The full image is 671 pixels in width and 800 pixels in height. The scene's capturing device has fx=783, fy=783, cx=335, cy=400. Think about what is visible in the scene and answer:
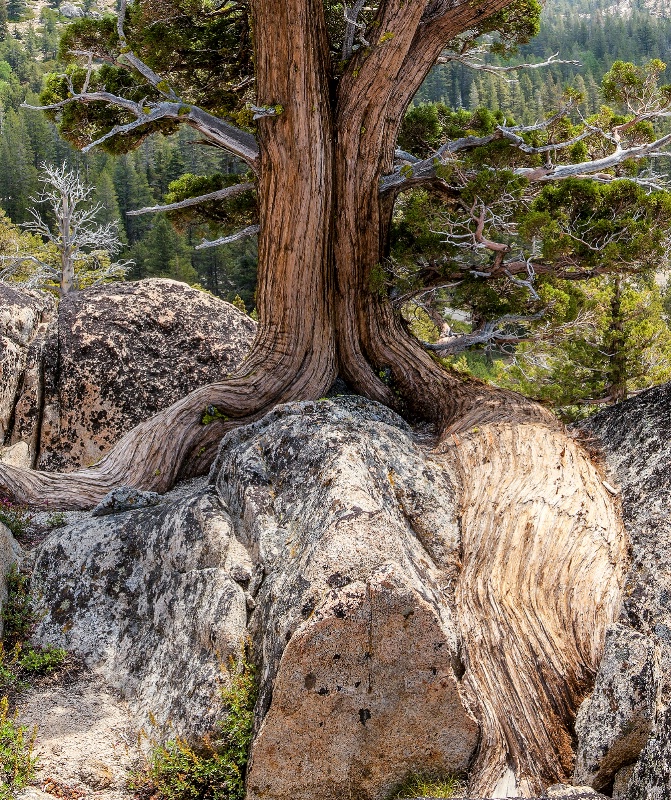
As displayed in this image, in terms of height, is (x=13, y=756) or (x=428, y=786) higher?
(x=13, y=756)

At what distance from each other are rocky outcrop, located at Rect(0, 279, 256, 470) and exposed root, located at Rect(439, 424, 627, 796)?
225 inches

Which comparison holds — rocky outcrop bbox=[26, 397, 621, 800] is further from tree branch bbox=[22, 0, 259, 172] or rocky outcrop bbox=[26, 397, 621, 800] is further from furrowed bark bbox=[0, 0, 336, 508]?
tree branch bbox=[22, 0, 259, 172]

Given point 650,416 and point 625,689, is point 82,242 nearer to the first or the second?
point 650,416

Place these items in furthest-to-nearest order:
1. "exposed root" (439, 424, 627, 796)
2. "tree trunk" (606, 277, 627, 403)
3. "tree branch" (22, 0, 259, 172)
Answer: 1. "tree trunk" (606, 277, 627, 403)
2. "tree branch" (22, 0, 259, 172)
3. "exposed root" (439, 424, 627, 796)

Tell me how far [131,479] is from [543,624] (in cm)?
465

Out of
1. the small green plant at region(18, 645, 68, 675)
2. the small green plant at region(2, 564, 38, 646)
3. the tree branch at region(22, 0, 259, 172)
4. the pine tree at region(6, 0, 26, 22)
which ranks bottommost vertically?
the small green plant at region(18, 645, 68, 675)

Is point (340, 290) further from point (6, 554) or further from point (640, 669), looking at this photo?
point (640, 669)

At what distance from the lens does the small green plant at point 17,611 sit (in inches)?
249

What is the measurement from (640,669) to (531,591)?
4.22 feet

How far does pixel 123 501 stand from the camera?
7.53 metres

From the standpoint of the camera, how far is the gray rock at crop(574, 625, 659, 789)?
15.3 feet

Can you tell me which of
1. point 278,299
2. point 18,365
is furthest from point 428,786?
point 18,365

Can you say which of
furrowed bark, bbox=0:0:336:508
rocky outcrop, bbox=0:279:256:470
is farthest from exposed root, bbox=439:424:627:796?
rocky outcrop, bbox=0:279:256:470

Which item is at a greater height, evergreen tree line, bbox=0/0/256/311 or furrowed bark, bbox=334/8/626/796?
evergreen tree line, bbox=0/0/256/311
